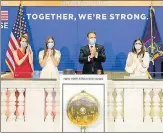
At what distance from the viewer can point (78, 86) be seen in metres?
5.75

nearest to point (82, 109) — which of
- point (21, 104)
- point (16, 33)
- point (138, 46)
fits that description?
point (21, 104)

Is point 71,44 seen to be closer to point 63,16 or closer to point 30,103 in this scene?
point 63,16

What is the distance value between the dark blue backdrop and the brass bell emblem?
3.54 m

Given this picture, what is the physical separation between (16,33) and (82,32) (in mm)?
1473

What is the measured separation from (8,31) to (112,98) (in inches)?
155

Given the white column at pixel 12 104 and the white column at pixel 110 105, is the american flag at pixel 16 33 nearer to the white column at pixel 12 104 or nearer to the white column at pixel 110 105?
the white column at pixel 12 104

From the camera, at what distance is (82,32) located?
9258 millimetres

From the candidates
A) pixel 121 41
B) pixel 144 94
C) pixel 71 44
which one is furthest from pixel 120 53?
pixel 144 94

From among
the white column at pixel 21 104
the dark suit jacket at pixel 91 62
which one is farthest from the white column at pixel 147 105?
the white column at pixel 21 104

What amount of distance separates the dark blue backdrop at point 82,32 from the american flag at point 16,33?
0.09 m

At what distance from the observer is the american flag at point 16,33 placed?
924 cm

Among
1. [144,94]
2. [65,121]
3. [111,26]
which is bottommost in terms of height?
[65,121]

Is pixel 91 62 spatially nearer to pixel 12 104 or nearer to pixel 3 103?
pixel 12 104

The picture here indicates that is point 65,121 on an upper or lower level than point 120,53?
lower
